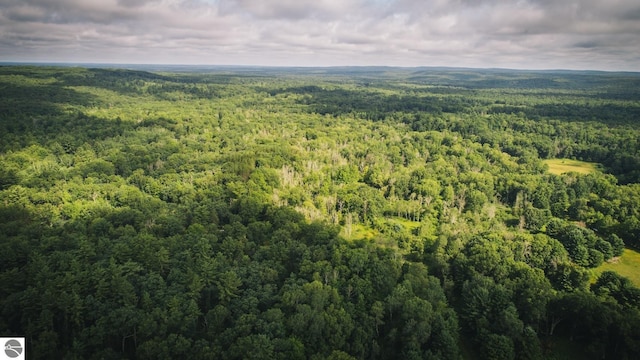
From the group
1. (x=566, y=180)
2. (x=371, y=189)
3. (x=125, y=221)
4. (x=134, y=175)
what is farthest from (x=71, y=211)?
(x=566, y=180)

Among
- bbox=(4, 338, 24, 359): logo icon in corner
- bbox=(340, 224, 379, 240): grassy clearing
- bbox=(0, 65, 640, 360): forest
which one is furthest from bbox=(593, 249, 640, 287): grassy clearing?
bbox=(4, 338, 24, 359): logo icon in corner

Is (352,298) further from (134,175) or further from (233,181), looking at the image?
A: (134,175)

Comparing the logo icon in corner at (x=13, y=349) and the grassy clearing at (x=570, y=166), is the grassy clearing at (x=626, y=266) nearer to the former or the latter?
the grassy clearing at (x=570, y=166)

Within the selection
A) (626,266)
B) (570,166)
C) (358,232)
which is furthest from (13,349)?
(570,166)

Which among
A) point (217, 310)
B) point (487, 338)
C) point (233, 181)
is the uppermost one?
point (233, 181)

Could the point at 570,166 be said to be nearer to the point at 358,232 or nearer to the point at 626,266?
the point at 626,266

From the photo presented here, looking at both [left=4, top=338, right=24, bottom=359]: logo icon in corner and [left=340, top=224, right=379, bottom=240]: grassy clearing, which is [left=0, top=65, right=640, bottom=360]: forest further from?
[left=4, top=338, right=24, bottom=359]: logo icon in corner

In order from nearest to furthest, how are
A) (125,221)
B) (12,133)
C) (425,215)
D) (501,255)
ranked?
(501,255) → (125,221) → (425,215) → (12,133)
